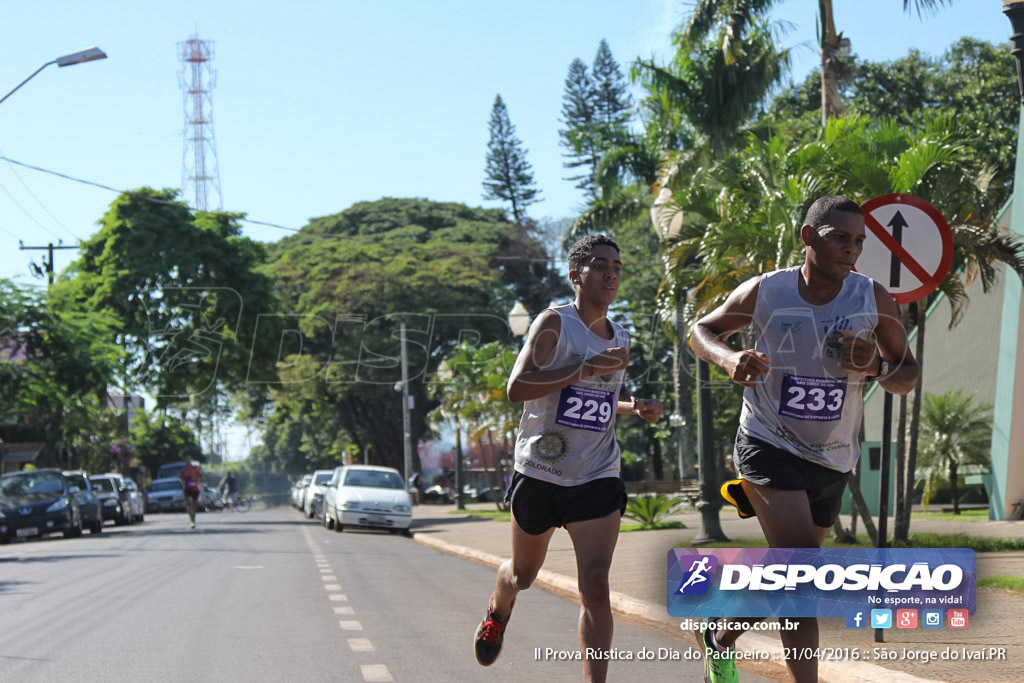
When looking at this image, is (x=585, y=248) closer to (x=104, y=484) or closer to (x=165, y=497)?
(x=104, y=484)

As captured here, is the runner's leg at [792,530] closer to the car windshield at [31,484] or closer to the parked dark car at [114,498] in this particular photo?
the car windshield at [31,484]

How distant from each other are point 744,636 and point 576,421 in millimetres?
3019

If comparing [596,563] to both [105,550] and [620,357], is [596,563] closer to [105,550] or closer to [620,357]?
[620,357]

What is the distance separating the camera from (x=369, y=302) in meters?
52.5

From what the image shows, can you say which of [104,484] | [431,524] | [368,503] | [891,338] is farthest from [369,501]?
[891,338]

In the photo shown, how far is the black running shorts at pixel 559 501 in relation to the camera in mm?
5809

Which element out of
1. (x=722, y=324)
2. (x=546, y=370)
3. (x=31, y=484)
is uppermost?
(x=722, y=324)

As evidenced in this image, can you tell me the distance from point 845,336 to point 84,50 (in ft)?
64.2

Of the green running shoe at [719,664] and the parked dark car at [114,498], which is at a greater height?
the green running shoe at [719,664]

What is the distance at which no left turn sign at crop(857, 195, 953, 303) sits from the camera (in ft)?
25.1

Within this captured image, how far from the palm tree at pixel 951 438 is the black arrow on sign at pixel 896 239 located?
16.9 metres

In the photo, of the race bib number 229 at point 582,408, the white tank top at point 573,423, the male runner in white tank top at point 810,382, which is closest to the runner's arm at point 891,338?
the male runner in white tank top at point 810,382

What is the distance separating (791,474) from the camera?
5.18 m

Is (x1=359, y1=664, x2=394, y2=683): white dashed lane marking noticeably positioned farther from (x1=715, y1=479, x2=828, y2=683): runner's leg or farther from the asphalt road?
(x1=715, y1=479, x2=828, y2=683): runner's leg
